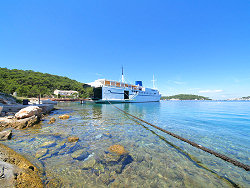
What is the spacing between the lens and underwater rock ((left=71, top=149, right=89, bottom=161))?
2.95 m

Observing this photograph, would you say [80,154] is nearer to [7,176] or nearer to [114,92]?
[7,176]

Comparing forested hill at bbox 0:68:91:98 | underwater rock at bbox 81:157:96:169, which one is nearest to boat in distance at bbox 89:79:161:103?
forested hill at bbox 0:68:91:98

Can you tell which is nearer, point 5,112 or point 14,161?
point 14,161

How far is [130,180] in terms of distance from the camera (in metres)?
2.12

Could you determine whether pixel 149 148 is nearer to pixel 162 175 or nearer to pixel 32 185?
pixel 162 175

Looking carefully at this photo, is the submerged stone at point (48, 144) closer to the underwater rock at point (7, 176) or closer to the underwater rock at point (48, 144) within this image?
the underwater rock at point (48, 144)

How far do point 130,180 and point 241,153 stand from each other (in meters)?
4.04

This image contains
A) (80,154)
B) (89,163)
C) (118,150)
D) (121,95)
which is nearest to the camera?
(89,163)

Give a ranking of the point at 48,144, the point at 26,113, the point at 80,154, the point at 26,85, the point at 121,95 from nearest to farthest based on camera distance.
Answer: the point at 80,154 < the point at 48,144 < the point at 26,113 < the point at 121,95 < the point at 26,85

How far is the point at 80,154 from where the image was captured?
122 inches

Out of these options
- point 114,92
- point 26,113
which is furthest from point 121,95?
point 26,113

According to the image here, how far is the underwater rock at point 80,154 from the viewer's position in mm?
2945

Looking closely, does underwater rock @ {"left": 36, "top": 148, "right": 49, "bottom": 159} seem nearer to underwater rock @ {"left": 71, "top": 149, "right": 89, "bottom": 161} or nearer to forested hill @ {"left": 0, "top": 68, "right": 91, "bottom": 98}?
underwater rock @ {"left": 71, "top": 149, "right": 89, "bottom": 161}

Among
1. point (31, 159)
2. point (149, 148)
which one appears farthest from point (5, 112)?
point (149, 148)
